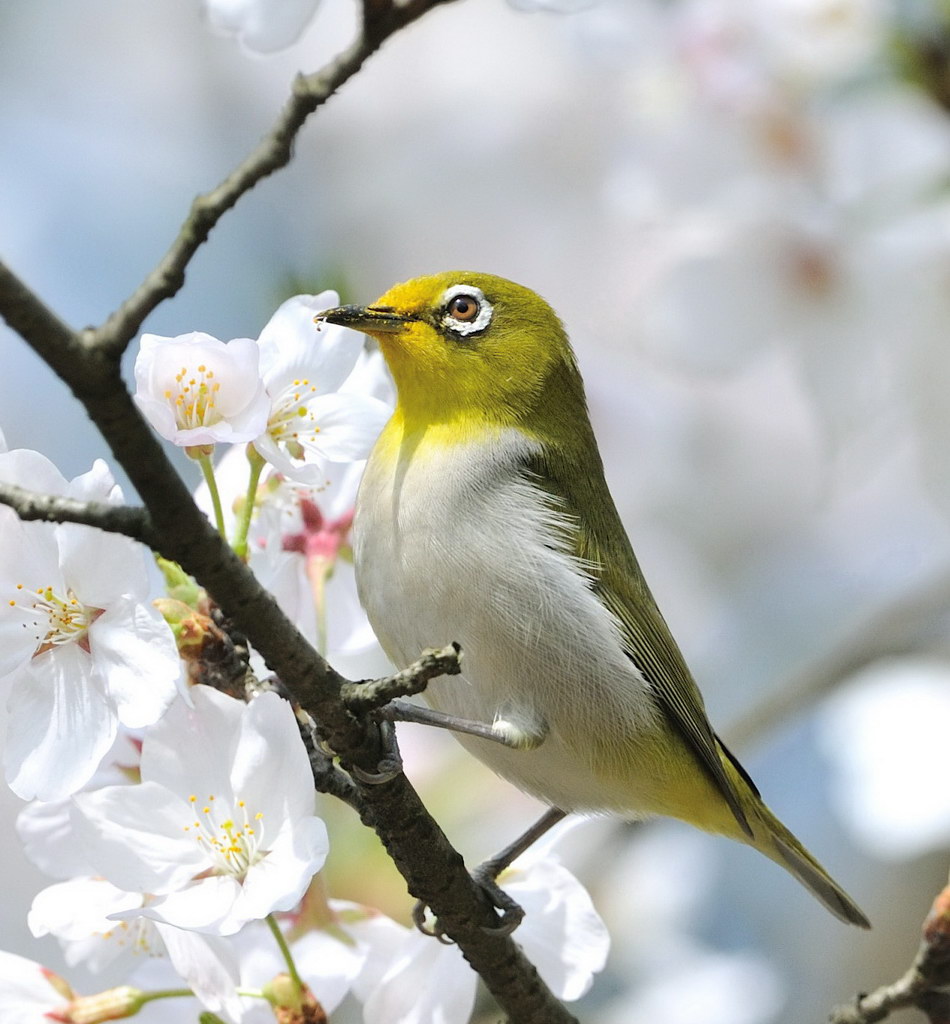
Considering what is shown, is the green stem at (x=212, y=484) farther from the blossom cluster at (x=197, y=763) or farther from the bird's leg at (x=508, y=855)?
the bird's leg at (x=508, y=855)

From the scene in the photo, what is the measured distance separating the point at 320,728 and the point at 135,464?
0.48 m

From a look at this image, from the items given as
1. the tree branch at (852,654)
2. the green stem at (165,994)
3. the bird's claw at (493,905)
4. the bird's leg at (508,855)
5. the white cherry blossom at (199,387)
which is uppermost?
the white cherry blossom at (199,387)

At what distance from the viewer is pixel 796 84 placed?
256 centimetres

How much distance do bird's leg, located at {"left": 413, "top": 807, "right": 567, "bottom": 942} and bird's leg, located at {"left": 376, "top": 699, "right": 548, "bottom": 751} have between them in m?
0.17

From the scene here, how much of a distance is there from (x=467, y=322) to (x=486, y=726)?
2.64 ft

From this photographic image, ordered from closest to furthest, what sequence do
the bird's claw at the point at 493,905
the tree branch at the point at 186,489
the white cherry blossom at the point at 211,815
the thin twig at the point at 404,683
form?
the tree branch at the point at 186,489, the thin twig at the point at 404,683, the white cherry blossom at the point at 211,815, the bird's claw at the point at 493,905

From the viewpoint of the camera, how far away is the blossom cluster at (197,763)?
1.61 m

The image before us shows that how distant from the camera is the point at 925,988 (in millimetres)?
1945

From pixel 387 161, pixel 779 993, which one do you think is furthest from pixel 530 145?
pixel 779 993

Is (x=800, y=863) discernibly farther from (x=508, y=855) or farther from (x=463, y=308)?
(x=463, y=308)

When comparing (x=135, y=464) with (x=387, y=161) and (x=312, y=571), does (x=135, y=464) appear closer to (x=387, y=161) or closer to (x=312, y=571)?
(x=312, y=571)

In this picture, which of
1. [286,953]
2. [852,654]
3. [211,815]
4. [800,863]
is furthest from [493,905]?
[852,654]

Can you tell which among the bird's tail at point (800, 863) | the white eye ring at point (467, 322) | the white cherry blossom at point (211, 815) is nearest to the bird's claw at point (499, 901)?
the white cherry blossom at point (211, 815)

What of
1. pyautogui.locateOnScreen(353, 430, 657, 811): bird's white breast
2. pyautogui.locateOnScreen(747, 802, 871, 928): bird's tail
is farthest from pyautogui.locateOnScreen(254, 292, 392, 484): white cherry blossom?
pyautogui.locateOnScreen(747, 802, 871, 928): bird's tail
